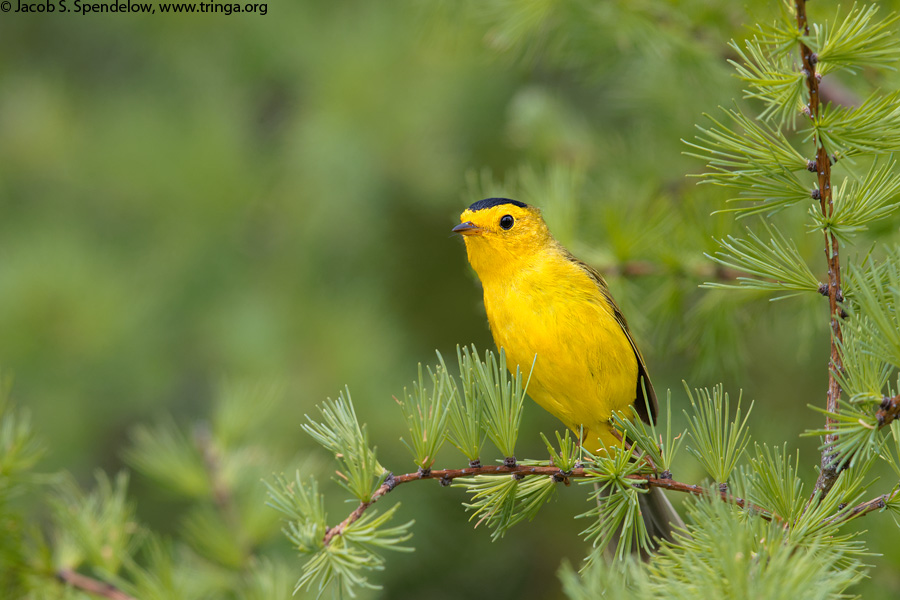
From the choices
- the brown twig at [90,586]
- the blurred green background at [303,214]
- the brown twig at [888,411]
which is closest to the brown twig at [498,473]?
the brown twig at [888,411]

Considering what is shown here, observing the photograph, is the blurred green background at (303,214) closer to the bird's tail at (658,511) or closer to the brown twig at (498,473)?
the bird's tail at (658,511)

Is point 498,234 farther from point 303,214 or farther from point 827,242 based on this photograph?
point 303,214

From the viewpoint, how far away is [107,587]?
2480 mm

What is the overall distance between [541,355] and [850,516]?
1368mm

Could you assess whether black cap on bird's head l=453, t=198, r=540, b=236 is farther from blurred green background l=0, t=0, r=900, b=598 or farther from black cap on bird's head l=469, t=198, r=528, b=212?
blurred green background l=0, t=0, r=900, b=598

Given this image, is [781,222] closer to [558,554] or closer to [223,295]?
[558,554]

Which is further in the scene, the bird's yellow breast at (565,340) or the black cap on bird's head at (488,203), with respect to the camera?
the black cap on bird's head at (488,203)

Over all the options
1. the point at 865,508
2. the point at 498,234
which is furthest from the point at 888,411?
the point at 498,234

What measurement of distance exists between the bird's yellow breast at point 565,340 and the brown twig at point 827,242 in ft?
3.97

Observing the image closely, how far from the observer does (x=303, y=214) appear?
527 cm

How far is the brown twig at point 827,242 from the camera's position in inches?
67.5

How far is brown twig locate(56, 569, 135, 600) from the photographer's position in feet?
7.95

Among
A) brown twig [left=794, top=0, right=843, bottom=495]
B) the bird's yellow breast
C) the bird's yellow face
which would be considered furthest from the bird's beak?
brown twig [left=794, top=0, right=843, bottom=495]

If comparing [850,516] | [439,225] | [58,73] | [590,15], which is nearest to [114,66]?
[58,73]
